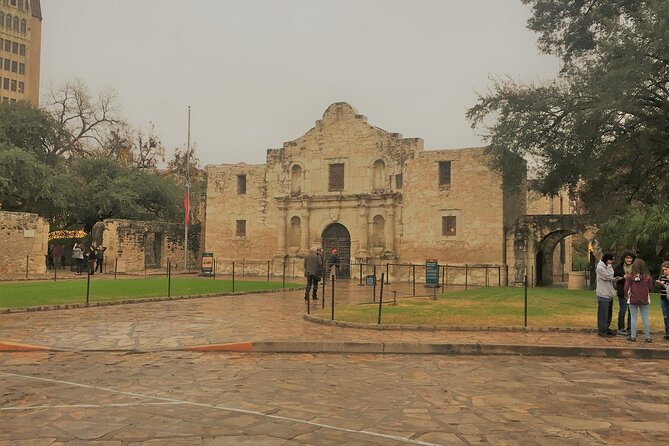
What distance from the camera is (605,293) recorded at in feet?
35.6

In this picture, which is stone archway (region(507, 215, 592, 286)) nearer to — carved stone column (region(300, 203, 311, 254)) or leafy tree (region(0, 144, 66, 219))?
carved stone column (region(300, 203, 311, 254))

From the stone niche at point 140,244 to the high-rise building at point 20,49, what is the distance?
56373mm

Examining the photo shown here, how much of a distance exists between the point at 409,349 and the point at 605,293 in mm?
4038

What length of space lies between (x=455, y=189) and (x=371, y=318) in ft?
62.5

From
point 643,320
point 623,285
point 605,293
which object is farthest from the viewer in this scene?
point 623,285

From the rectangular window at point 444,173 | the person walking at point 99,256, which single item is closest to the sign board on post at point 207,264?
the person walking at point 99,256

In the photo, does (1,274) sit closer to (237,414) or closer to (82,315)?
(82,315)

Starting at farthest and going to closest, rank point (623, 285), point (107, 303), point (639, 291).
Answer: point (107, 303), point (623, 285), point (639, 291)

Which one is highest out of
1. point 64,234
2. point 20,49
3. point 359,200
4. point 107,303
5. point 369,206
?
point 20,49

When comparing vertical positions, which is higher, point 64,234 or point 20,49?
point 20,49

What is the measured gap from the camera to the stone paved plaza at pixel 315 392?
5.03m

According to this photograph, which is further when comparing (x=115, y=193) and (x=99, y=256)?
(x=115, y=193)

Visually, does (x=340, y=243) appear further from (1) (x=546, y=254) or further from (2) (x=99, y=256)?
(2) (x=99, y=256)

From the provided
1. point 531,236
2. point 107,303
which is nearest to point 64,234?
point 107,303
